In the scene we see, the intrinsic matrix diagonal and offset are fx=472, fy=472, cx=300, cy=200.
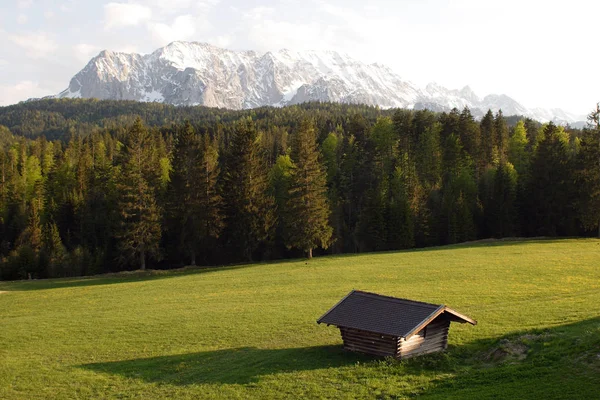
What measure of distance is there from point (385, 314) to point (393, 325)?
90cm

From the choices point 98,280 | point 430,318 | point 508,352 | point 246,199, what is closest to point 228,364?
point 430,318

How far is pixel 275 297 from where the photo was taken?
3662cm

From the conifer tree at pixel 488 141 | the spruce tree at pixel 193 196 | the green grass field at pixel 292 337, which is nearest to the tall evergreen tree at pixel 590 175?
the green grass field at pixel 292 337

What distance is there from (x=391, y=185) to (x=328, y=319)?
66.9 meters

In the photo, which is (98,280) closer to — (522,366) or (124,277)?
(124,277)

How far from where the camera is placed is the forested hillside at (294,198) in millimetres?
62125

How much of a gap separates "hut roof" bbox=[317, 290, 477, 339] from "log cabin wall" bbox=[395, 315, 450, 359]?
623 millimetres

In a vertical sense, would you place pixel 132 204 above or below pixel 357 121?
below

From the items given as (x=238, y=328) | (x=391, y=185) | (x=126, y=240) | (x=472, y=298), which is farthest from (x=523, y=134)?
(x=238, y=328)

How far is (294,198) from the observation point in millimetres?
61406

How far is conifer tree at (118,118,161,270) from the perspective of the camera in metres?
60.4

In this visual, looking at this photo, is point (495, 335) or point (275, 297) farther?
point (275, 297)

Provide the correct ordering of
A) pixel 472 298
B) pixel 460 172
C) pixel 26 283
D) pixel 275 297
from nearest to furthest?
pixel 472 298 → pixel 275 297 → pixel 26 283 → pixel 460 172

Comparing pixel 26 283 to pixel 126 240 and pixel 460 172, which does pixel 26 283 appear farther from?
pixel 460 172
